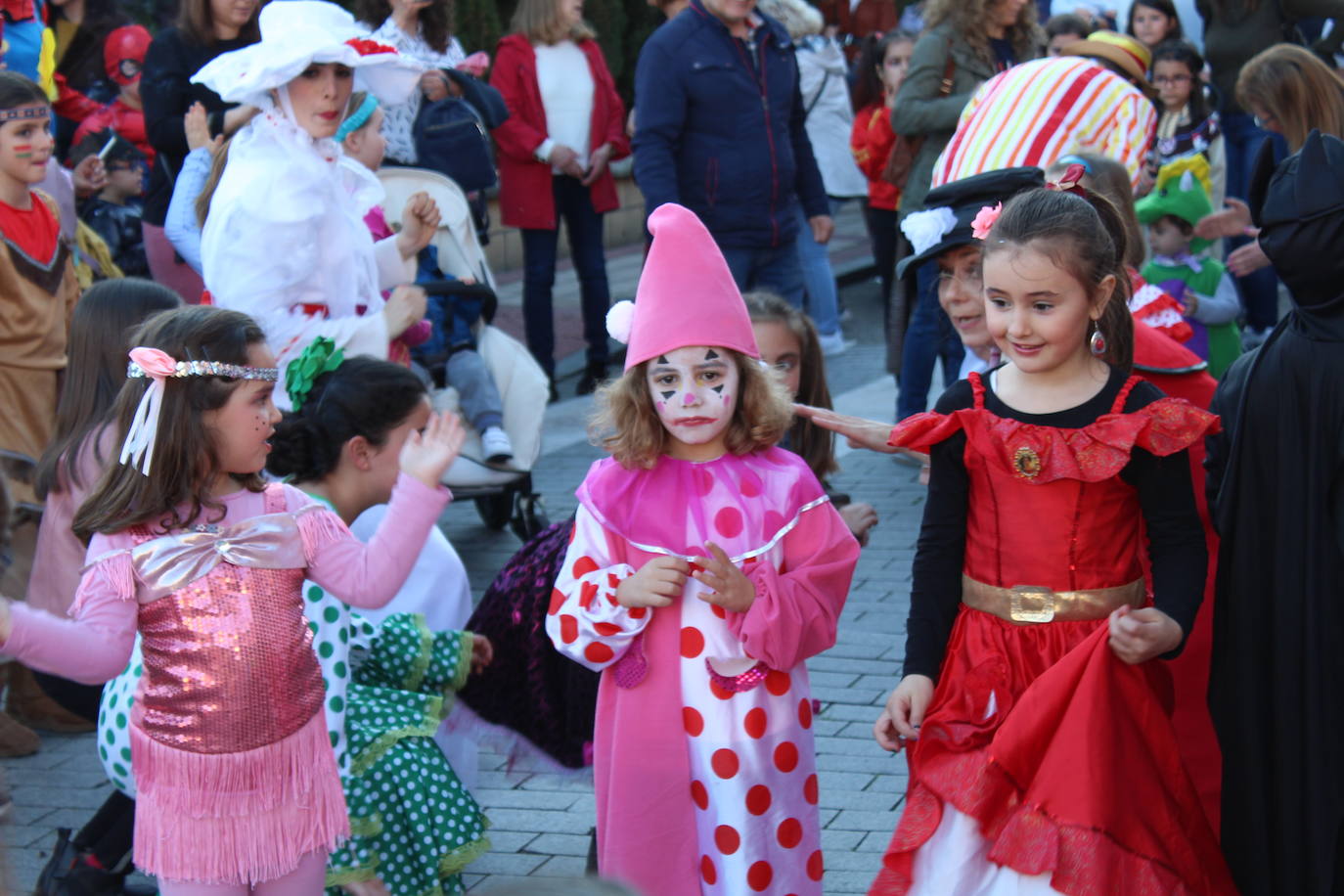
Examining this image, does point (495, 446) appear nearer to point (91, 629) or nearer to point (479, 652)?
point (479, 652)

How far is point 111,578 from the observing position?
314 centimetres

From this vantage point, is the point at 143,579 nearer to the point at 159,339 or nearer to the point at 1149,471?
the point at 159,339

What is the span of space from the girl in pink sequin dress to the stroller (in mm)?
3217

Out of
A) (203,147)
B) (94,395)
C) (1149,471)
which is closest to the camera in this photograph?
(1149,471)

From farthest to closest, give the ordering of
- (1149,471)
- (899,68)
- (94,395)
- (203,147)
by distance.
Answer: (899,68)
(203,147)
(94,395)
(1149,471)

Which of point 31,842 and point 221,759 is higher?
point 221,759

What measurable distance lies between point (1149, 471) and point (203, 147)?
4320 millimetres

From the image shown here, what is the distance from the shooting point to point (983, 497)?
316cm

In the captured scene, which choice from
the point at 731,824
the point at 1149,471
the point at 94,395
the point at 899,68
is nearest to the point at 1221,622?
the point at 1149,471

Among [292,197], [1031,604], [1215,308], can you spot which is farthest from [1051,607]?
[1215,308]

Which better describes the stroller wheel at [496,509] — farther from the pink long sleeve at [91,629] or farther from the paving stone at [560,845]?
the pink long sleeve at [91,629]

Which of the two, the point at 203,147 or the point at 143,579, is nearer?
the point at 143,579

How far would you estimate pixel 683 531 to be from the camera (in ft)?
11.2

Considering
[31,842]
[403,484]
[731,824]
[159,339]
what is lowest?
[31,842]
